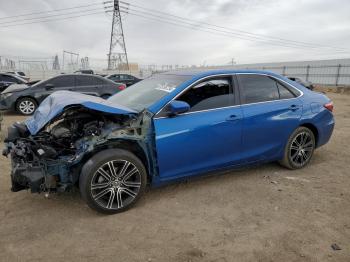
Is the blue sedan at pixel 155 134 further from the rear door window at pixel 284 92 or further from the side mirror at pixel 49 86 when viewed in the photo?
the side mirror at pixel 49 86

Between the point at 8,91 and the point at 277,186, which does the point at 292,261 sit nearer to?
the point at 277,186

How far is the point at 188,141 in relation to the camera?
3.49m

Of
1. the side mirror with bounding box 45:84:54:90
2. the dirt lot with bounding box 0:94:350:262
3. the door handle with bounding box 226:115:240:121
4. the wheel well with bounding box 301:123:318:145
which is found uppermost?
the side mirror with bounding box 45:84:54:90

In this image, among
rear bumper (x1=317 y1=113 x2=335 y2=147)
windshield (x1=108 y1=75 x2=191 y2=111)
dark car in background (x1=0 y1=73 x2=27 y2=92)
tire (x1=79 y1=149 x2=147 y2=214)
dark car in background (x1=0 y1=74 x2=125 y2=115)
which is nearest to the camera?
tire (x1=79 y1=149 x2=147 y2=214)

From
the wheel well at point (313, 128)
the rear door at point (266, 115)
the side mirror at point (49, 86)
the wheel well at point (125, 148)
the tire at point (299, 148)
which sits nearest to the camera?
the wheel well at point (125, 148)

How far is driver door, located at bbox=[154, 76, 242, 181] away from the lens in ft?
11.2

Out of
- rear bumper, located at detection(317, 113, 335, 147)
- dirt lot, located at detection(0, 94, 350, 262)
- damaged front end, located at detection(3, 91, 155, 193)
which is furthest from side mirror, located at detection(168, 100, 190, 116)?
rear bumper, located at detection(317, 113, 335, 147)

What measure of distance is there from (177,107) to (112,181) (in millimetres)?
1113

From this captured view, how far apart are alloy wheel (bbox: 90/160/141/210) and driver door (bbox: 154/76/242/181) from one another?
1.13 feet

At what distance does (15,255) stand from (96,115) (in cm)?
183

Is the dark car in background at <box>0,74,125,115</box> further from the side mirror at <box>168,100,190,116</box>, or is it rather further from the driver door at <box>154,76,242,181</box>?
the side mirror at <box>168,100,190,116</box>

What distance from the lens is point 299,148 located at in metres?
4.57

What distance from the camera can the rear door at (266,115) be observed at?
3977 millimetres

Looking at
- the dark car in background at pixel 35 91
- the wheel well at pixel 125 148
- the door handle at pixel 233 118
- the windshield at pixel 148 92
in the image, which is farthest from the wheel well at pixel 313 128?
the dark car in background at pixel 35 91
